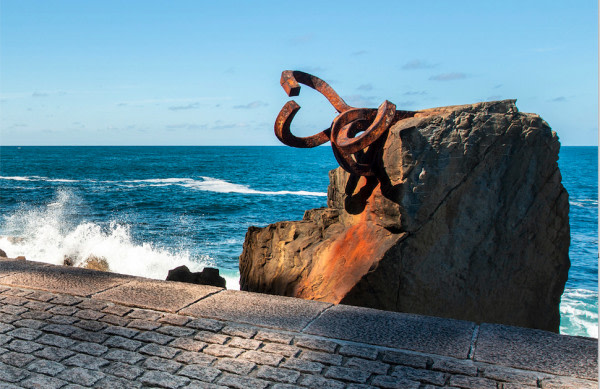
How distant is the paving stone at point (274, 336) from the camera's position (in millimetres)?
2777

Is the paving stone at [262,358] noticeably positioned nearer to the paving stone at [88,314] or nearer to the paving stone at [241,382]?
the paving stone at [241,382]

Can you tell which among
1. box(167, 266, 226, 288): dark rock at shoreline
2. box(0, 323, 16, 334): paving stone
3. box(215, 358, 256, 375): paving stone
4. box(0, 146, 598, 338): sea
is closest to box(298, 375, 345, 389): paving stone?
box(215, 358, 256, 375): paving stone

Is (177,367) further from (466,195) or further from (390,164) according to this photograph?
(466,195)

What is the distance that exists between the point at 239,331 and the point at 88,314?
97 centimetres

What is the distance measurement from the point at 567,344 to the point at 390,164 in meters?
1.84

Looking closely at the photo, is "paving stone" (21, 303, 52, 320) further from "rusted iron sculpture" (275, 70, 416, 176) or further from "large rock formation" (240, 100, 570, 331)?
"rusted iron sculpture" (275, 70, 416, 176)

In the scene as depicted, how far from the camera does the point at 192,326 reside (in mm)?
2967

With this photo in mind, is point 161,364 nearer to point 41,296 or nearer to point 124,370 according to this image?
point 124,370

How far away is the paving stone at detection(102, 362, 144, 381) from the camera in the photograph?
7.90ft

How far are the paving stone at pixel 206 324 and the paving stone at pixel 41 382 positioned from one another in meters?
0.79

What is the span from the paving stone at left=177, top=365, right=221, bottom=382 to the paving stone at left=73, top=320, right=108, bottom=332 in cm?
75

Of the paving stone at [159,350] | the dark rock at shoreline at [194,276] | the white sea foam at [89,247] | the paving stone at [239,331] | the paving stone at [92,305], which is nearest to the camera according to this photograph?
the paving stone at [159,350]

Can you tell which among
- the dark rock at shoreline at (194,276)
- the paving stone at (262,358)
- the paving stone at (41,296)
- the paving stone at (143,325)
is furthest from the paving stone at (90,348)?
the dark rock at shoreline at (194,276)

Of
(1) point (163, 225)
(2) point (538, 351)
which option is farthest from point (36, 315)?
(1) point (163, 225)
